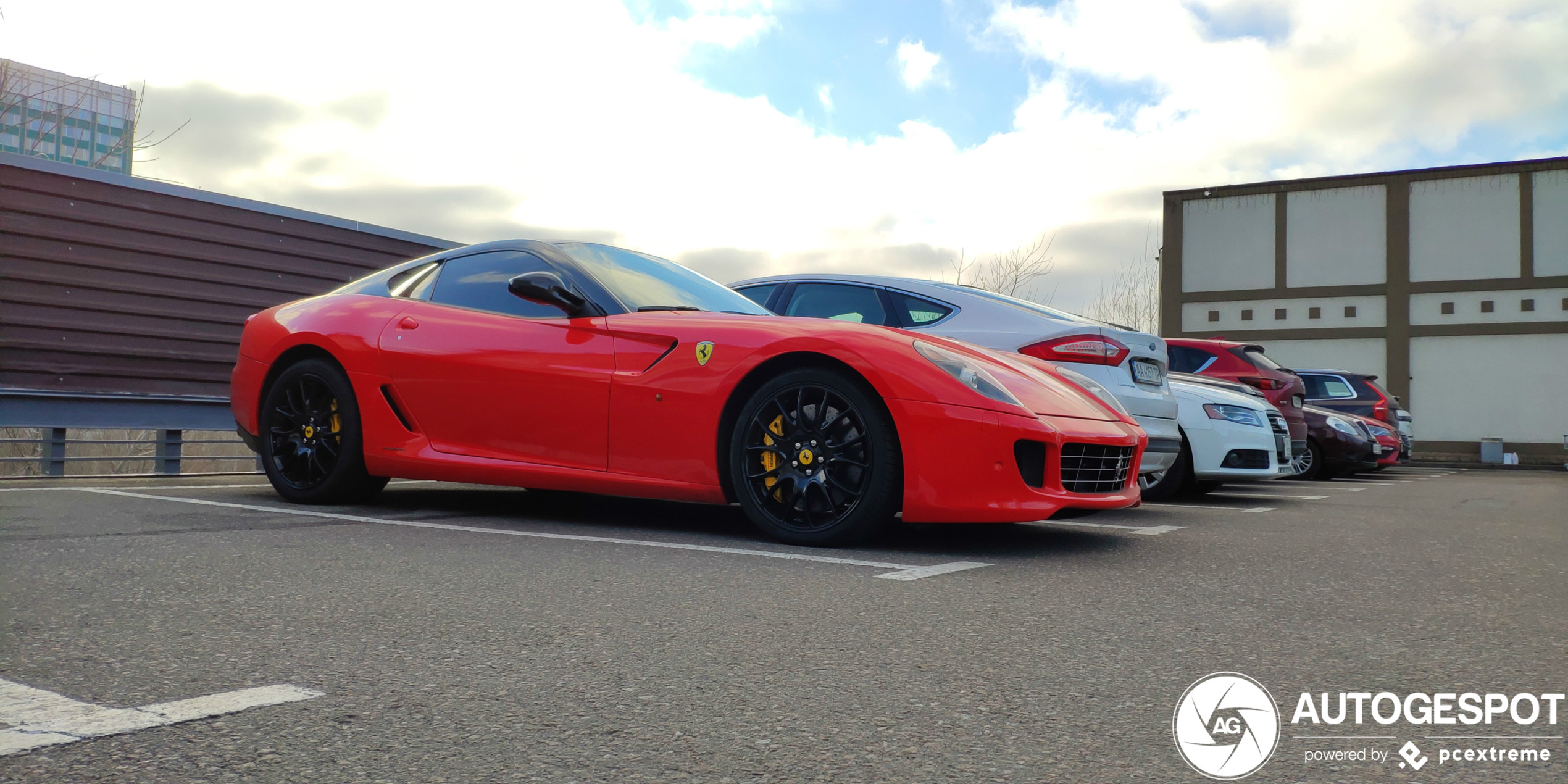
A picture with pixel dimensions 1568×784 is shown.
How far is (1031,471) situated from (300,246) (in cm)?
886

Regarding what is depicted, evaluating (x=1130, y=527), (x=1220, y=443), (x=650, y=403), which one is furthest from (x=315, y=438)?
(x=1220, y=443)

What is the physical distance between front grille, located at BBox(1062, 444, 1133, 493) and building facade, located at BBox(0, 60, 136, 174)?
14.0 m

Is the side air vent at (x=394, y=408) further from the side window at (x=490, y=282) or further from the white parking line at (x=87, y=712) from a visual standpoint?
the white parking line at (x=87, y=712)

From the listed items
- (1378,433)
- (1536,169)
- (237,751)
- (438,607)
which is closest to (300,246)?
(438,607)

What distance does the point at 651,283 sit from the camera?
5.32 meters

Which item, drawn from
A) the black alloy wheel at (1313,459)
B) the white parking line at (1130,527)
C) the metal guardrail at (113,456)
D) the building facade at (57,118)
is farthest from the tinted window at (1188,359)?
the building facade at (57,118)

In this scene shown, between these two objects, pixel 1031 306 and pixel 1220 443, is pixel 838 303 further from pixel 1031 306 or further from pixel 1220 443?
pixel 1220 443

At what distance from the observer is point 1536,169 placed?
2853cm

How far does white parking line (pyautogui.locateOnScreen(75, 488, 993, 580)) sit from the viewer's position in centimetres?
373

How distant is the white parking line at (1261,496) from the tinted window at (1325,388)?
7364mm

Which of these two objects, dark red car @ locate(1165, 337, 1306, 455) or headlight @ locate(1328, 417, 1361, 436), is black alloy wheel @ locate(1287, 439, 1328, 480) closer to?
headlight @ locate(1328, 417, 1361, 436)

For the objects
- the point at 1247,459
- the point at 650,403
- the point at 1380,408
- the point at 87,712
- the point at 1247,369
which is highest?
the point at 1247,369

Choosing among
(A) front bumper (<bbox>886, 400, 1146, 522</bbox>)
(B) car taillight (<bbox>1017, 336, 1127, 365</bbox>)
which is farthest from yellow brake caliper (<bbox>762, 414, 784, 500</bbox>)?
(B) car taillight (<bbox>1017, 336, 1127, 365</bbox>)

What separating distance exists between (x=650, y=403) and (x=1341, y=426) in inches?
435
